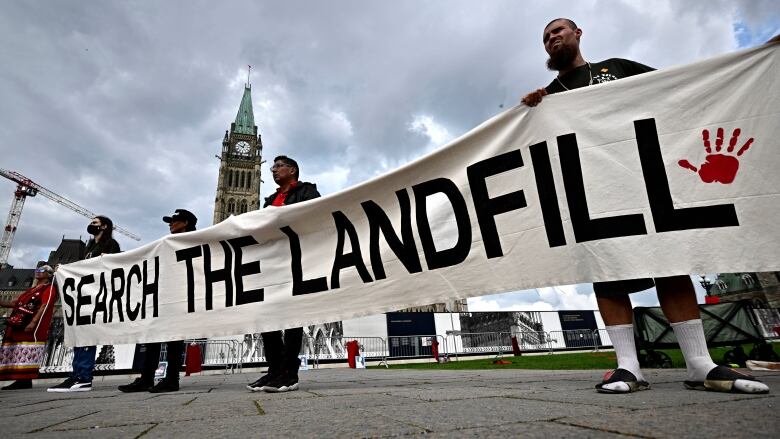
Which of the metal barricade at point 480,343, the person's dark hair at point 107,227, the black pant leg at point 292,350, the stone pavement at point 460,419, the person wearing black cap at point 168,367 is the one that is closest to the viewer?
the stone pavement at point 460,419

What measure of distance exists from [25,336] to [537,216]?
7.26 metres

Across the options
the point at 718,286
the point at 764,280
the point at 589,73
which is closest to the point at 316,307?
the point at 589,73

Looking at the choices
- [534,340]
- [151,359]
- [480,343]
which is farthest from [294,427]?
[534,340]

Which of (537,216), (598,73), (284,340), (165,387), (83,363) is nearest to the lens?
(537,216)

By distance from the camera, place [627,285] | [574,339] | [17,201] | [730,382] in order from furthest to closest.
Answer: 1. [17,201]
2. [574,339]
3. [627,285]
4. [730,382]

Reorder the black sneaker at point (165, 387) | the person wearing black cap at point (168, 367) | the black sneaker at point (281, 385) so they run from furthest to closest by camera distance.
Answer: the person wearing black cap at point (168, 367)
the black sneaker at point (165, 387)
the black sneaker at point (281, 385)

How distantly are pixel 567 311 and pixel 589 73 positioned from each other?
26735 mm

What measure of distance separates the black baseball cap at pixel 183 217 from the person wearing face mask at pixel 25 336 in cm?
244

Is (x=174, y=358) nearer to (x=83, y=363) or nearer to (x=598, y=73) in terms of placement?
(x=83, y=363)

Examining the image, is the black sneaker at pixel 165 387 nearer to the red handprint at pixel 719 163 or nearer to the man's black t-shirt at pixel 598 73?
the man's black t-shirt at pixel 598 73

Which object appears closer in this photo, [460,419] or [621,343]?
[460,419]

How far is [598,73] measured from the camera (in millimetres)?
2840

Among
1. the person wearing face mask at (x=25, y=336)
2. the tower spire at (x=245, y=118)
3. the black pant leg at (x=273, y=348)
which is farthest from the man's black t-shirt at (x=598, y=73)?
the tower spire at (x=245, y=118)

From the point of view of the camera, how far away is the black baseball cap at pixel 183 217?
485cm
